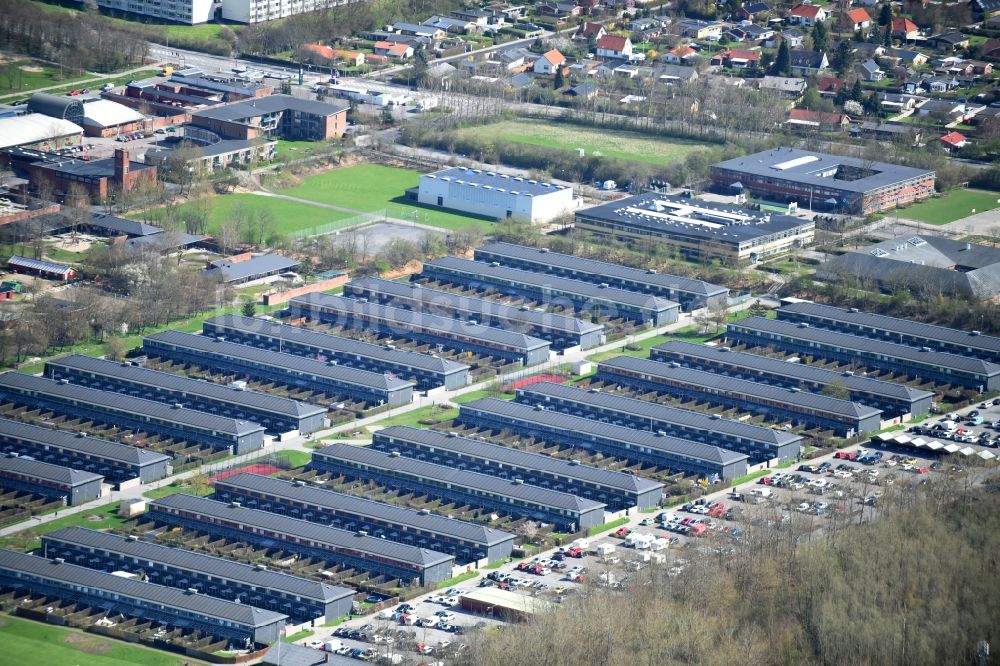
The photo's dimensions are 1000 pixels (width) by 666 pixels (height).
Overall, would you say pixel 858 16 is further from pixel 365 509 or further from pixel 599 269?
pixel 365 509

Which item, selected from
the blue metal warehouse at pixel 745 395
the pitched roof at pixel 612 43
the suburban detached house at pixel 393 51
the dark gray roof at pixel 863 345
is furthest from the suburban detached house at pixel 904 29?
the blue metal warehouse at pixel 745 395

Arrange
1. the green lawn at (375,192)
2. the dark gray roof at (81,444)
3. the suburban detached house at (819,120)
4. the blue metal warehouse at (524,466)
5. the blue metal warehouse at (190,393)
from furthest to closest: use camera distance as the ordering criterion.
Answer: the suburban detached house at (819,120)
the green lawn at (375,192)
the blue metal warehouse at (190,393)
the dark gray roof at (81,444)
the blue metal warehouse at (524,466)

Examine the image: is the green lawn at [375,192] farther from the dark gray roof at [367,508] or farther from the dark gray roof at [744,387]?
the dark gray roof at [367,508]

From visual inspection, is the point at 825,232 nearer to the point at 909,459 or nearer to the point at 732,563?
the point at 909,459

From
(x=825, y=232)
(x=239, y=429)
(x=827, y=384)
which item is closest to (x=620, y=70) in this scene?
(x=825, y=232)

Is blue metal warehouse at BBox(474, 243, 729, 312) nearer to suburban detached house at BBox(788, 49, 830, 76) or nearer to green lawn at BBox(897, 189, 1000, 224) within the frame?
green lawn at BBox(897, 189, 1000, 224)

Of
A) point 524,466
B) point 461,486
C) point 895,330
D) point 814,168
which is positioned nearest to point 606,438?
point 524,466
